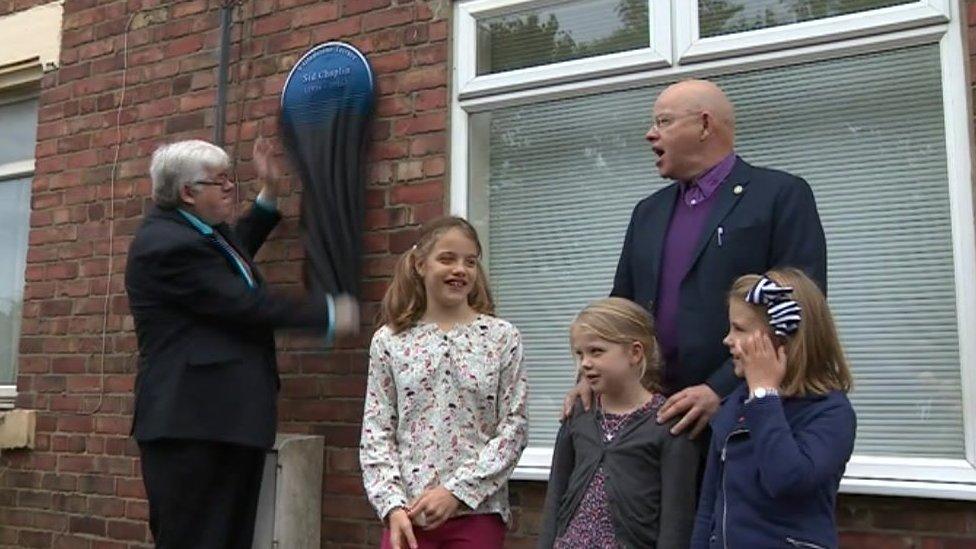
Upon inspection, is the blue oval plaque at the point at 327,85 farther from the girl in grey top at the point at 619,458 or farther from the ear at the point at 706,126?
the girl in grey top at the point at 619,458

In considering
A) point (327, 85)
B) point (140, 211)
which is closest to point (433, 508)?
point (327, 85)

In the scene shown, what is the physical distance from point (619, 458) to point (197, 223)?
162 centimetres

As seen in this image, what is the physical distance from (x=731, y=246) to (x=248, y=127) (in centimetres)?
272

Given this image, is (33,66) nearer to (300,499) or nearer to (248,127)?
(248,127)

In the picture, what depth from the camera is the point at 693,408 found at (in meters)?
2.48

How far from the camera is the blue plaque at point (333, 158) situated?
4.26 meters

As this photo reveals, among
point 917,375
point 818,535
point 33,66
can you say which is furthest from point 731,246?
point 33,66

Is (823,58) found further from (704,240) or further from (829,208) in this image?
(704,240)

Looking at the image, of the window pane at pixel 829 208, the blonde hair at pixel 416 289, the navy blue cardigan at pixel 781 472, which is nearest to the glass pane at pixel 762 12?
the window pane at pixel 829 208

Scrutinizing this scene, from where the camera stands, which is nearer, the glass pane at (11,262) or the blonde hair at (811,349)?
the blonde hair at (811,349)

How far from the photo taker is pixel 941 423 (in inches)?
127

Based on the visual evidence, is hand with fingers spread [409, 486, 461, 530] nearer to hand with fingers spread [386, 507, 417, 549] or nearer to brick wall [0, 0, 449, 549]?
hand with fingers spread [386, 507, 417, 549]

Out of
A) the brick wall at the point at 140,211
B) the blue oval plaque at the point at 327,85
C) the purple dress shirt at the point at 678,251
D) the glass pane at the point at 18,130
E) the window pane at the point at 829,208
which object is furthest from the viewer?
the glass pane at the point at 18,130

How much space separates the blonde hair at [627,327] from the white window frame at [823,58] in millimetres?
974
